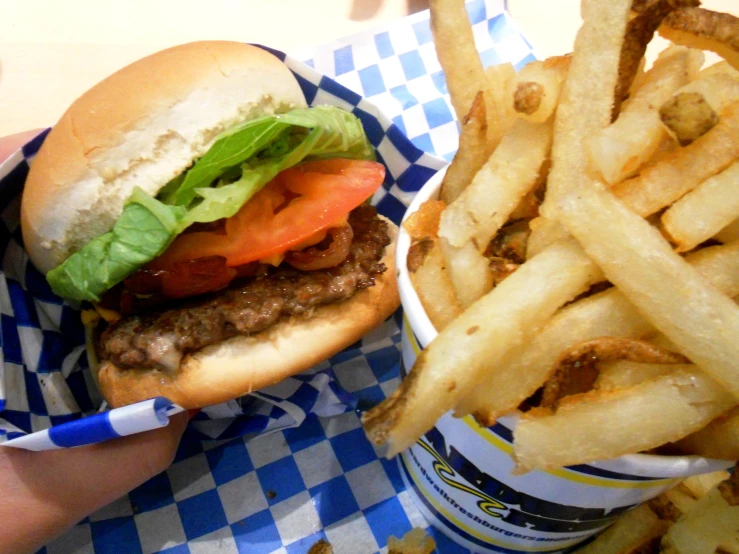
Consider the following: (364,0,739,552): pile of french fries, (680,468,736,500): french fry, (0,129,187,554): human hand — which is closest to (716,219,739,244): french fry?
(364,0,739,552): pile of french fries

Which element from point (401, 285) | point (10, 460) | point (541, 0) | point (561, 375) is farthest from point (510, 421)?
point (541, 0)

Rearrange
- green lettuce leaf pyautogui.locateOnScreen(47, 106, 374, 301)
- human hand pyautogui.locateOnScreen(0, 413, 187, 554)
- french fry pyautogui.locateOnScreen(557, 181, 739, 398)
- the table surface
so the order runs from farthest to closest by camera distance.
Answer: the table surface → green lettuce leaf pyautogui.locateOnScreen(47, 106, 374, 301) → human hand pyautogui.locateOnScreen(0, 413, 187, 554) → french fry pyautogui.locateOnScreen(557, 181, 739, 398)

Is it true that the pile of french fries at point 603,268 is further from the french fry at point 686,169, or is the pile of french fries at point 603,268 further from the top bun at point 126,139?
the top bun at point 126,139

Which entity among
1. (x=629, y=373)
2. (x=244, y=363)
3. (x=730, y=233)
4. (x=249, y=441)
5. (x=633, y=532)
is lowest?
(x=249, y=441)

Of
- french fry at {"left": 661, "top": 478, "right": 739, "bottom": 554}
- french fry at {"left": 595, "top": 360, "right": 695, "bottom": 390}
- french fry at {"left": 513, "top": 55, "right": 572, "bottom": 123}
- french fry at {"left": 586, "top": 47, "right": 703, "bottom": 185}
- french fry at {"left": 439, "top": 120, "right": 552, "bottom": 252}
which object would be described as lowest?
french fry at {"left": 661, "top": 478, "right": 739, "bottom": 554}

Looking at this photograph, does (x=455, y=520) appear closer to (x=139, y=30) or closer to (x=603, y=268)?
(x=603, y=268)

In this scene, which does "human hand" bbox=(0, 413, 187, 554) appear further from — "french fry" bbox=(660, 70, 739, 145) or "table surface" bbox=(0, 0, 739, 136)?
"table surface" bbox=(0, 0, 739, 136)

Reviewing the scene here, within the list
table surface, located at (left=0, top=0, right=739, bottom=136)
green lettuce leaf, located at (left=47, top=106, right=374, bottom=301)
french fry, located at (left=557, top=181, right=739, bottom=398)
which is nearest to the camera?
french fry, located at (left=557, top=181, right=739, bottom=398)

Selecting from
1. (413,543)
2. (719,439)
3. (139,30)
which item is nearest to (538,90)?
(719,439)

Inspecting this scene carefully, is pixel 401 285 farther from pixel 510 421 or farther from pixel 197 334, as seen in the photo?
pixel 197 334
